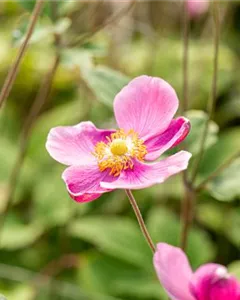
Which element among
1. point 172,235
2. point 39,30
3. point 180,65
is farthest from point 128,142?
point 180,65

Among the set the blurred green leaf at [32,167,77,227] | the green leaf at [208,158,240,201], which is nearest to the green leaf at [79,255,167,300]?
the blurred green leaf at [32,167,77,227]

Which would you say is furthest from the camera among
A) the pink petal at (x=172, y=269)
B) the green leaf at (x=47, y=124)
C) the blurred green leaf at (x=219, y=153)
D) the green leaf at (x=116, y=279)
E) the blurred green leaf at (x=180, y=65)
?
the blurred green leaf at (x=180, y=65)

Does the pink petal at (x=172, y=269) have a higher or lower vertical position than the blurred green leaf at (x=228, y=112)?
higher

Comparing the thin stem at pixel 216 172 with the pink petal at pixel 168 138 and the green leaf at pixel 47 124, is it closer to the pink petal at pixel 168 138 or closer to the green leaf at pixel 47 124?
the pink petal at pixel 168 138

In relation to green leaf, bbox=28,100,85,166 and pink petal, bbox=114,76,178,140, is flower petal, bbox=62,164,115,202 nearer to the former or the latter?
pink petal, bbox=114,76,178,140

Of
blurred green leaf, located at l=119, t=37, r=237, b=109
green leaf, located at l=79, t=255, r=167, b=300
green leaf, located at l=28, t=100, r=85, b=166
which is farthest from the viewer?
blurred green leaf, located at l=119, t=37, r=237, b=109

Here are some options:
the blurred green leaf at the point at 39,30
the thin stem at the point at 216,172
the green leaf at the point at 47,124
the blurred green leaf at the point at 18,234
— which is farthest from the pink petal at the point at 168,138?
the green leaf at the point at 47,124
